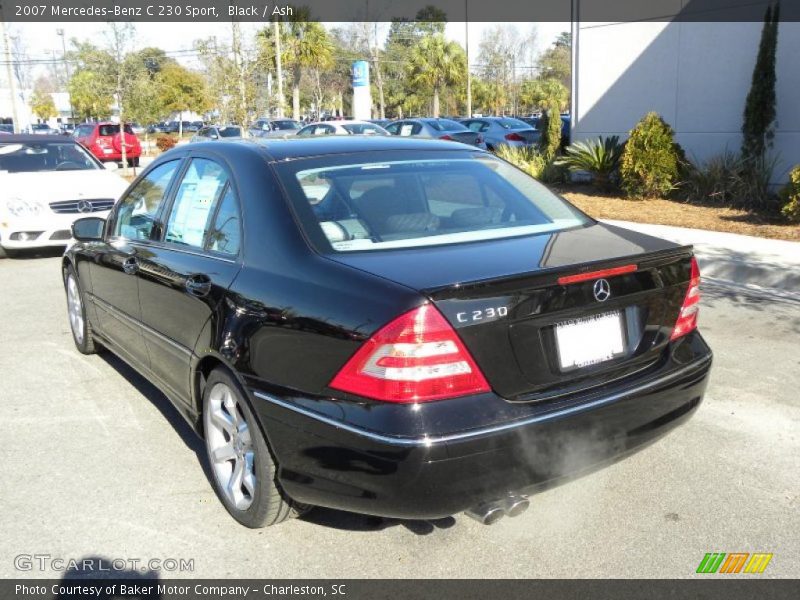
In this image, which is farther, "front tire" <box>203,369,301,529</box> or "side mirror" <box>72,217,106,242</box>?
"side mirror" <box>72,217,106,242</box>

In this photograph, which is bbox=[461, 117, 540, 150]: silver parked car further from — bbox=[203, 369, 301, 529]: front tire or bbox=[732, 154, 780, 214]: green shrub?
bbox=[203, 369, 301, 529]: front tire

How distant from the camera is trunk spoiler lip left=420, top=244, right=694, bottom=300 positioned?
262cm

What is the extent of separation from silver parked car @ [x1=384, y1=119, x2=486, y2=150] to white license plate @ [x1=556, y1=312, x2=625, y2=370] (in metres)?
18.3

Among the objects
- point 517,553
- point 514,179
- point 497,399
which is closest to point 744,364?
point 514,179

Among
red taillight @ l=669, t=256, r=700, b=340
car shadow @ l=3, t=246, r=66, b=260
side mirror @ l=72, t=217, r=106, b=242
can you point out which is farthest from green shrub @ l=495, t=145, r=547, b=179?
red taillight @ l=669, t=256, r=700, b=340

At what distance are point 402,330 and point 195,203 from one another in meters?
1.81

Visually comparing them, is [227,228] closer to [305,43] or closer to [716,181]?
[716,181]

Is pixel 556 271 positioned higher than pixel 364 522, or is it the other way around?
pixel 556 271

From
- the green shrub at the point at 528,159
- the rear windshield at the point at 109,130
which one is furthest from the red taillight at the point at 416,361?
the rear windshield at the point at 109,130

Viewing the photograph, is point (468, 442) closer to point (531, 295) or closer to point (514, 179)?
point (531, 295)

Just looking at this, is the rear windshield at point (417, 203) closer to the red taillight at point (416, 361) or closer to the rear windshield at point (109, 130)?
the red taillight at point (416, 361)

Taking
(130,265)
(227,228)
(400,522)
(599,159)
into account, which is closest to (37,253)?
(130,265)

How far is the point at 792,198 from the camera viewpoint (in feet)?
32.8

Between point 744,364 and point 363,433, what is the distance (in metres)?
3.70
